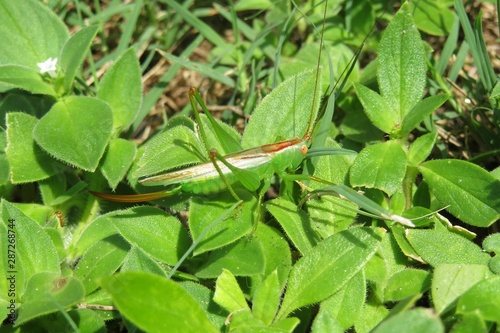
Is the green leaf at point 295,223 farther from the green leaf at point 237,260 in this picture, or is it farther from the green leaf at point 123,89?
the green leaf at point 123,89

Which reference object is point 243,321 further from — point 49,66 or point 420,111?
point 49,66

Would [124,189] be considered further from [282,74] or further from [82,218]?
[282,74]

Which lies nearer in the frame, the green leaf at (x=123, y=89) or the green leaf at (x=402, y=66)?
the green leaf at (x=402, y=66)

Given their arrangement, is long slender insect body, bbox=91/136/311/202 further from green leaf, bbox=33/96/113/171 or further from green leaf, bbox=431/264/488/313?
green leaf, bbox=431/264/488/313

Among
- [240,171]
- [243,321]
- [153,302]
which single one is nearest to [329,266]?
[243,321]

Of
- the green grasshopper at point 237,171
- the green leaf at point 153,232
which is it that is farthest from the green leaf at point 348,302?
the green leaf at point 153,232

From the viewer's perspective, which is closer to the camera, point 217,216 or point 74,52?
point 217,216

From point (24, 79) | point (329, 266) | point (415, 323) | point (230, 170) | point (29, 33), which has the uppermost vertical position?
point (29, 33)

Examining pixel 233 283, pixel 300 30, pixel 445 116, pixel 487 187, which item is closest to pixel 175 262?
pixel 233 283
